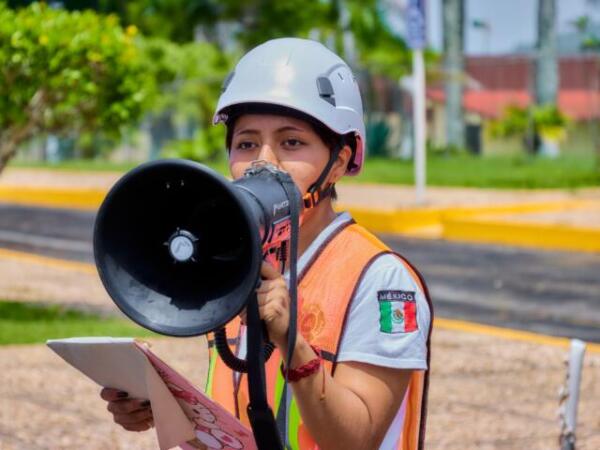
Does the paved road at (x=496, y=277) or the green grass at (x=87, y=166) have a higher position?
the paved road at (x=496, y=277)

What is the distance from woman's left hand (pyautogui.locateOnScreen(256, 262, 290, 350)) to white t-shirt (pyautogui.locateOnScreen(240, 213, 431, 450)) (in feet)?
1.10

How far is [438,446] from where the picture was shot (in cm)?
618

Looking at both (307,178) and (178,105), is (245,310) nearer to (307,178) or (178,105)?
(307,178)

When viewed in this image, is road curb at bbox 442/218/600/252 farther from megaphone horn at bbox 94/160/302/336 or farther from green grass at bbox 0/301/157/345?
megaphone horn at bbox 94/160/302/336

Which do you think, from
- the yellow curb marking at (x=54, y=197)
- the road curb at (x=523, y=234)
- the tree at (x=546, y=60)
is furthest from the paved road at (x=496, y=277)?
the tree at (x=546, y=60)

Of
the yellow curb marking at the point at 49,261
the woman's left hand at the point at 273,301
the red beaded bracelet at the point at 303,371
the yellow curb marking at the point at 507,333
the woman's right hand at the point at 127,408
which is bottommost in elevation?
the yellow curb marking at the point at 49,261

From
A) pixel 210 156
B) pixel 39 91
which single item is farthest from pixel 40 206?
pixel 39 91

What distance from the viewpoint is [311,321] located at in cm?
265

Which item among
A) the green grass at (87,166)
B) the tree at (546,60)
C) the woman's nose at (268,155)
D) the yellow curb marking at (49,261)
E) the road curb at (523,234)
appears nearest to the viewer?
the woman's nose at (268,155)

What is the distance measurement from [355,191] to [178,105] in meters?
12.4

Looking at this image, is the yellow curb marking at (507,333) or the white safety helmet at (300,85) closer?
the white safety helmet at (300,85)

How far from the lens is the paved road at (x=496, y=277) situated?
10.8 metres

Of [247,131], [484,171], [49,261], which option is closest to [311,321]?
[247,131]

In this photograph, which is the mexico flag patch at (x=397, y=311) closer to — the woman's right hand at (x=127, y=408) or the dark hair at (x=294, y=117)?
the dark hair at (x=294, y=117)
